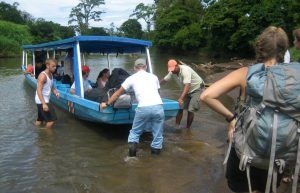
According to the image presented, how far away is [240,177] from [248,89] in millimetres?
797

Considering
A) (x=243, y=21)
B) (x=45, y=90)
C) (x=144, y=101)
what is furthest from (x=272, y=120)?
(x=243, y=21)

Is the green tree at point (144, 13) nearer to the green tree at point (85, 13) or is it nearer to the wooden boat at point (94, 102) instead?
the green tree at point (85, 13)

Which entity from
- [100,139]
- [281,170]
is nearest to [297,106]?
[281,170]

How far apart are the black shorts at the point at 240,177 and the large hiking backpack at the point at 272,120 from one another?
201 millimetres

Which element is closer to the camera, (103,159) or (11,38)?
(103,159)

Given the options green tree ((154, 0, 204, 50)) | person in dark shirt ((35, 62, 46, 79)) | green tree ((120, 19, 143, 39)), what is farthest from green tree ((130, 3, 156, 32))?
person in dark shirt ((35, 62, 46, 79))

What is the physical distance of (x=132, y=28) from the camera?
90688 millimetres

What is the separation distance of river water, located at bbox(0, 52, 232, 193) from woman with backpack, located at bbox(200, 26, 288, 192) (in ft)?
7.94

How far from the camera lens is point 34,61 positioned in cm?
1620

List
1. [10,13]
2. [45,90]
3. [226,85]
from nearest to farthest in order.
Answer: [226,85], [45,90], [10,13]

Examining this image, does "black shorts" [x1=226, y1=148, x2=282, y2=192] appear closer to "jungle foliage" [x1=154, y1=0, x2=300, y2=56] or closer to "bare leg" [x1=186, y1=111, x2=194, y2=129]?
"bare leg" [x1=186, y1=111, x2=194, y2=129]

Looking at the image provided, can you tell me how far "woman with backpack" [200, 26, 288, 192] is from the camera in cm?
289

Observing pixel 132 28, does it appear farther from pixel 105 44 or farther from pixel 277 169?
pixel 277 169

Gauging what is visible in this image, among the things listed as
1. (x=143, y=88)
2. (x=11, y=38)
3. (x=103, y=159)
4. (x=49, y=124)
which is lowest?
(x=103, y=159)
